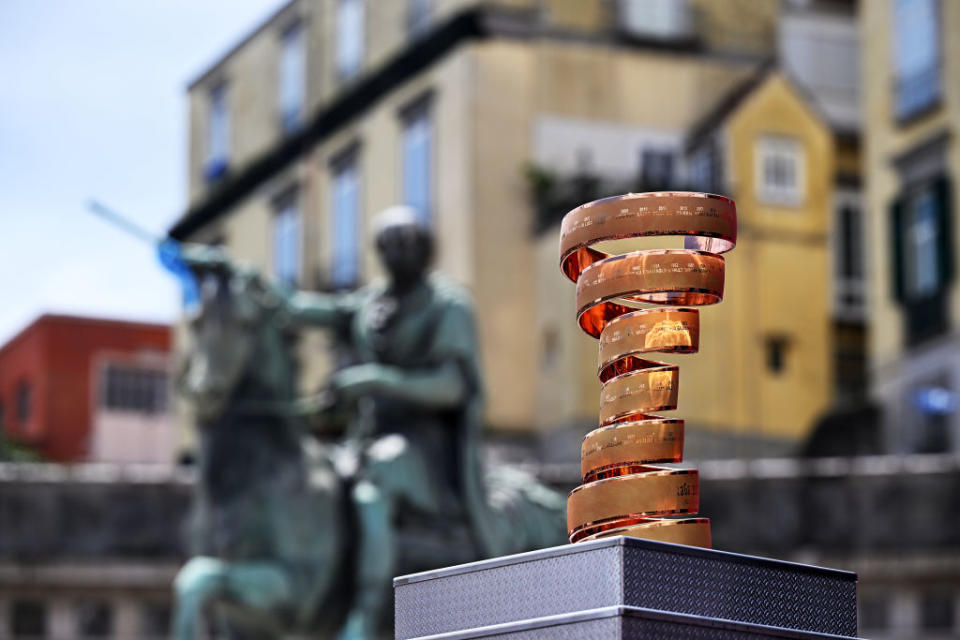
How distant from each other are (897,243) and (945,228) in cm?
149

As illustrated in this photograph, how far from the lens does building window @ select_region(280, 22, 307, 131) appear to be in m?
46.8

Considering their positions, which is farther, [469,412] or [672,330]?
[469,412]

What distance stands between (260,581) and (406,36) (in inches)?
1126

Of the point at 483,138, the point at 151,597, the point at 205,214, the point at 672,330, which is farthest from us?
the point at 205,214

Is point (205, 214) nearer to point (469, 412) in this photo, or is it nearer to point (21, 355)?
point (21, 355)

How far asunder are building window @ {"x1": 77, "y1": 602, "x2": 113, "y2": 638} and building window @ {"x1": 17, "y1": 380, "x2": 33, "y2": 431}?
22.7m

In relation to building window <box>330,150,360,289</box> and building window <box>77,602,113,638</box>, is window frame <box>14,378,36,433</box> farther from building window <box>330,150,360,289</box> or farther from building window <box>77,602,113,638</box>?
building window <box>77,602,113,638</box>

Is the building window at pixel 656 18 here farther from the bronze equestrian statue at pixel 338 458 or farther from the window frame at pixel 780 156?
the bronze equestrian statue at pixel 338 458

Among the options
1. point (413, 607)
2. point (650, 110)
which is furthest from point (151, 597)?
point (413, 607)

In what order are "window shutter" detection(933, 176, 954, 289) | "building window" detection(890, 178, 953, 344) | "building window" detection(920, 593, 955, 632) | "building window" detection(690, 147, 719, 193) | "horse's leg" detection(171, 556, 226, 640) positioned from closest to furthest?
"horse's leg" detection(171, 556, 226, 640)
"building window" detection(920, 593, 955, 632)
"window shutter" detection(933, 176, 954, 289)
"building window" detection(890, 178, 953, 344)
"building window" detection(690, 147, 719, 193)

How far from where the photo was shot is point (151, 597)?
2788cm

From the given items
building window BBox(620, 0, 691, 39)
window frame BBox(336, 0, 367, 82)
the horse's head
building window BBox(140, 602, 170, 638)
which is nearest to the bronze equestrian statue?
the horse's head

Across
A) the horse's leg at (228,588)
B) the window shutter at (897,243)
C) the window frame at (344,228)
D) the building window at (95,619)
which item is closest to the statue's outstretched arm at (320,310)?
the horse's leg at (228,588)

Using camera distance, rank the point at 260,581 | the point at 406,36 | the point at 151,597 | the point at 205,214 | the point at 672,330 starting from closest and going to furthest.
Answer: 1. the point at 672,330
2. the point at 260,581
3. the point at 151,597
4. the point at 406,36
5. the point at 205,214
